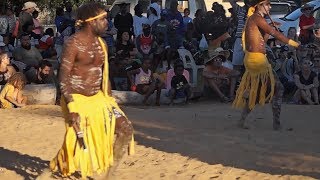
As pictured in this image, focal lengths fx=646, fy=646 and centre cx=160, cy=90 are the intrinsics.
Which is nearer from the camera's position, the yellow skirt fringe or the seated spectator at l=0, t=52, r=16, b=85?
the yellow skirt fringe

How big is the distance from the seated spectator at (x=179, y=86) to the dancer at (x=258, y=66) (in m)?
3.70

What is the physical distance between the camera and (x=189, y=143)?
7590 mm

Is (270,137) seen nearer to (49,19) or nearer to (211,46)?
(211,46)

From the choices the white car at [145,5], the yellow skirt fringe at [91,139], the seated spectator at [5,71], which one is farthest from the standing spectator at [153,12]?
the yellow skirt fringe at [91,139]

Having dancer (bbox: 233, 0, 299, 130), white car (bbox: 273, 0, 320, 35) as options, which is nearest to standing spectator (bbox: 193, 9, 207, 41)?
white car (bbox: 273, 0, 320, 35)

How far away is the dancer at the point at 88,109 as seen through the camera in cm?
546

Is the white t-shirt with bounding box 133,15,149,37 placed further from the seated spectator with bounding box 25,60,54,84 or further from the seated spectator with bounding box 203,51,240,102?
the seated spectator with bounding box 25,60,54,84

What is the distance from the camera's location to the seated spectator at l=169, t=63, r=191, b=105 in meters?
12.1

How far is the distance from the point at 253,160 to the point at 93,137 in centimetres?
194

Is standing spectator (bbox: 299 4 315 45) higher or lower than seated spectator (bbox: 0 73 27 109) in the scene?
higher

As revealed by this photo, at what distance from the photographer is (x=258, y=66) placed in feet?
27.1

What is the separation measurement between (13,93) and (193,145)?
178 inches

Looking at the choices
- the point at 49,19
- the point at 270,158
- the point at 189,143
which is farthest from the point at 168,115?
the point at 49,19

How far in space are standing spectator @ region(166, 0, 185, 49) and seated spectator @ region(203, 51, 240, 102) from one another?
6.88ft
